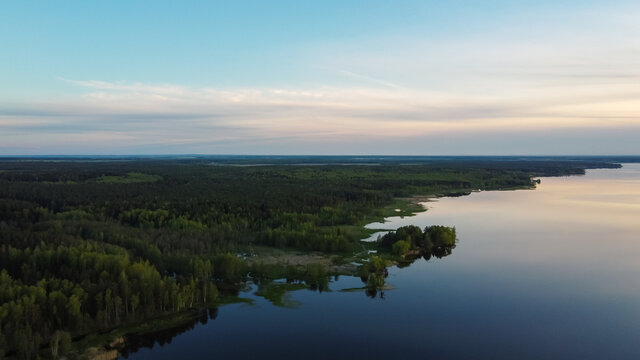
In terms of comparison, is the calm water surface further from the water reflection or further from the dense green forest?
the dense green forest

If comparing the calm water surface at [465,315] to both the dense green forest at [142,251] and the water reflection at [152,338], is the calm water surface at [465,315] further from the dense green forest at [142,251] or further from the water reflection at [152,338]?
the dense green forest at [142,251]

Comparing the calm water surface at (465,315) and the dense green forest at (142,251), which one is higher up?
the dense green forest at (142,251)

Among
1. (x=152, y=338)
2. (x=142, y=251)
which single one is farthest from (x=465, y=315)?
(x=142, y=251)

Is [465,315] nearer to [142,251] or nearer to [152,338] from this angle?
[152,338]

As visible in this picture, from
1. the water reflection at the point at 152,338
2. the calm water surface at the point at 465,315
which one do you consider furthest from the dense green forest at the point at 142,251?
the calm water surface at the point at 465,315

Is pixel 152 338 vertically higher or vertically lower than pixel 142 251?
lower

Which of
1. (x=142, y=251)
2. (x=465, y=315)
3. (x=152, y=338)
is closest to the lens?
(x=152, y=338)

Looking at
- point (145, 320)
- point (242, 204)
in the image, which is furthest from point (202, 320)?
point (242, 204)

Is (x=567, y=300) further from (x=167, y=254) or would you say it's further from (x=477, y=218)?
(x=477, y=218)
